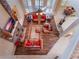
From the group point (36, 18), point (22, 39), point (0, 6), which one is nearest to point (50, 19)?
point (36, 18)

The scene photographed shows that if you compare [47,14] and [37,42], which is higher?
[37,42]

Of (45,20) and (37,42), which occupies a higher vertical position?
(37,42)

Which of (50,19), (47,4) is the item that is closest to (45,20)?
(50,19)

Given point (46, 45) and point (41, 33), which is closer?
point (46, 45)

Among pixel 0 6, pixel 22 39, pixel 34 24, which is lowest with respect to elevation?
pixel 34 24

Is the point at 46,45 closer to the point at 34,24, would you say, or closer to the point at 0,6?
the point at 34,24

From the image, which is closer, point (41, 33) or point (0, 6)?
point (0, 6)

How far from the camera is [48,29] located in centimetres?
729

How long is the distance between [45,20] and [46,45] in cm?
240

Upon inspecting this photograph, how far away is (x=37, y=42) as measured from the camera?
579 centimetres

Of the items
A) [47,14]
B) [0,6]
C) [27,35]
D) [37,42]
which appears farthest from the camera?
[47,14]

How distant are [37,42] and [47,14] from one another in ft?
10.5

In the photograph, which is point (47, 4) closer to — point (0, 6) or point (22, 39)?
point (22, 39)

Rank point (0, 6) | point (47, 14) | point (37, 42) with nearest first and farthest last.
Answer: point (0, 6) → point (37, 42) → point (47, 14)
